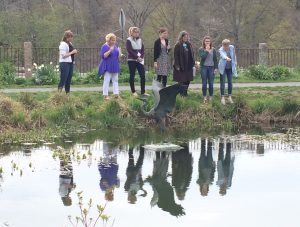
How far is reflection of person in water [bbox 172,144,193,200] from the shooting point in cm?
1112

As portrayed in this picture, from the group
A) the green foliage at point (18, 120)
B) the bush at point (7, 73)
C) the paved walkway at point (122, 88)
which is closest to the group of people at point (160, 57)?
the green foliage at point (18, 120)

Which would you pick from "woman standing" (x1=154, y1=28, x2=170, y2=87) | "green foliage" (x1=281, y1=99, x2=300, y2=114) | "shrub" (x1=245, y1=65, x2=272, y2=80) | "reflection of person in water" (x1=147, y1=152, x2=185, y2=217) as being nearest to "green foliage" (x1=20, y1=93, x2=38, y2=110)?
"woman standing" (x1=154, y1=28, x2=170, y2=87)

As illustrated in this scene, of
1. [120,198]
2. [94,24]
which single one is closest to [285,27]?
[94,24]

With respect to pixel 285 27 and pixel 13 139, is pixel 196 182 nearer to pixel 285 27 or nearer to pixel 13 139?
pixel 13 139

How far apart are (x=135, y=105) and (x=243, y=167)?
16.7 feet

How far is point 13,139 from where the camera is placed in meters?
15.0

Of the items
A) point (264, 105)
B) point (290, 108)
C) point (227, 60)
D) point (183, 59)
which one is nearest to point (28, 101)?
point (183, 59)

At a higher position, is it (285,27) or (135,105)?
(285,27)

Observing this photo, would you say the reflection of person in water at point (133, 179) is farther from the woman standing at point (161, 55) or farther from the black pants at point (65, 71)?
the black pants at point (65, 71)

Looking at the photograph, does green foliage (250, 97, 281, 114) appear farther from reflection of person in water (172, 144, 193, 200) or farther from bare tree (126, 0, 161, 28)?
bare tree (126, 0, 161, 28)

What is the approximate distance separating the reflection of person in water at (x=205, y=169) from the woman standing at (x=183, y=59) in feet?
7.57

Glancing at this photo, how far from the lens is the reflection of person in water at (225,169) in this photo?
11344 millimetres

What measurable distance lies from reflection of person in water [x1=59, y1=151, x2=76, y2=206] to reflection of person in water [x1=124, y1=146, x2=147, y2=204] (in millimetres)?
874

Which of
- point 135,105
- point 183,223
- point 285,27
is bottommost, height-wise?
point 183,223
